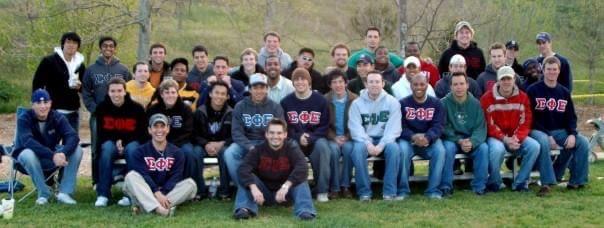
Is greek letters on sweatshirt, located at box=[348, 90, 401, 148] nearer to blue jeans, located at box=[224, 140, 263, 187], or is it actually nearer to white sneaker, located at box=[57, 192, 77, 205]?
blue jeans, located at box=[224, 140, 263, 187]

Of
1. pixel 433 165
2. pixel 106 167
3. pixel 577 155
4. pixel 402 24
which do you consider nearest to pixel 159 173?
pixel 106 167

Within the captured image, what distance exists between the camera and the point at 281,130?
6.90m

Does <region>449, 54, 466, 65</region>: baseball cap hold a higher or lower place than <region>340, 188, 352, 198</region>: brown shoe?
higher

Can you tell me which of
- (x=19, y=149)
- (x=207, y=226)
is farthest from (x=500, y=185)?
(x=19, y=149)

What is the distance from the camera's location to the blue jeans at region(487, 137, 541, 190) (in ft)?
25.9

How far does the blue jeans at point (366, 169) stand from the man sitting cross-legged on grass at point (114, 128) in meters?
2.43

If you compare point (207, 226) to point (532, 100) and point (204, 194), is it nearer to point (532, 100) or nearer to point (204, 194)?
point (204, 194)

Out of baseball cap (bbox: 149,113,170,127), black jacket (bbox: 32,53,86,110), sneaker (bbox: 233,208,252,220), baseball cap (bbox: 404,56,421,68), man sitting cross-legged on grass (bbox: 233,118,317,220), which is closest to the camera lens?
sneaker (bbox: 233,208,252,220)

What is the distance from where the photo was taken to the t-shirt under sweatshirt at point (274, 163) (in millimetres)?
6988

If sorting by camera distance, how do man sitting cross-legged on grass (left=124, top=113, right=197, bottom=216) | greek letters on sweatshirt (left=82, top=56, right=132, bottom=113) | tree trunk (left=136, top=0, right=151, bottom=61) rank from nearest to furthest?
man sitting cross-legged on grass (left=124, top=113, right=197, bottom=216)
greek letters on sweatshirt (left=82, top=56, right=132, bottom=113)
tree trunk (left=136, top=0, right=151, bottom=61)

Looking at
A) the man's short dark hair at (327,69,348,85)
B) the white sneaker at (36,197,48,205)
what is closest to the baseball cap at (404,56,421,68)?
the man's short dark hair at (327,69,348,85)

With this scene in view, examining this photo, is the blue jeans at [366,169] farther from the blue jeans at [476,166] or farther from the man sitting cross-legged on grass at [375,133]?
the blue jeans at [476,166]

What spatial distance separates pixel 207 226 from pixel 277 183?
3.40 feet

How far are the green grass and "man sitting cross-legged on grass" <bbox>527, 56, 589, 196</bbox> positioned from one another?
43 centimetres
